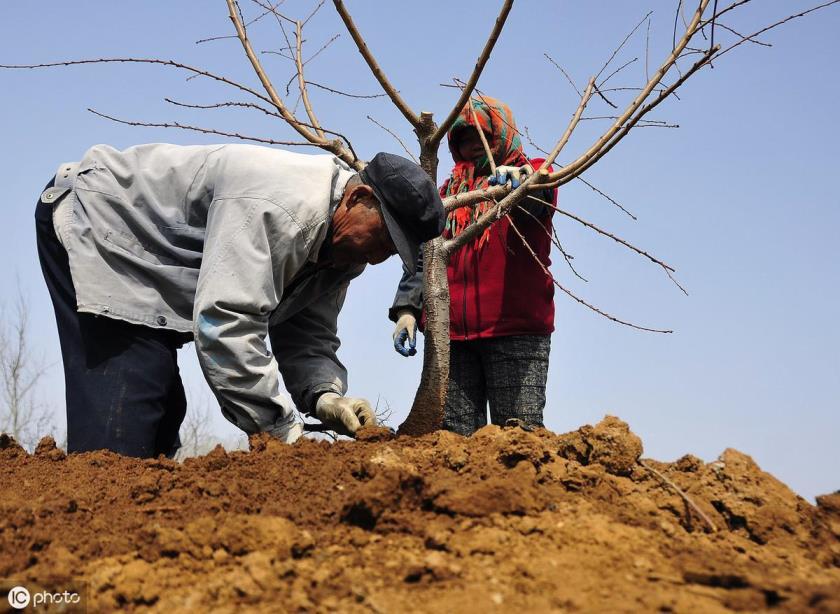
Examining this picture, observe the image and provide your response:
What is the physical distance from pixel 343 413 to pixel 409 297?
685mm

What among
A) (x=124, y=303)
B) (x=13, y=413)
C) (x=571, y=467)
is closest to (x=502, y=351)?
(x=571, y=467)

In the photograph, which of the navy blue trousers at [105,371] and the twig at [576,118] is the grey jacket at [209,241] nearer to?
the navy blue trousers at [105,371]

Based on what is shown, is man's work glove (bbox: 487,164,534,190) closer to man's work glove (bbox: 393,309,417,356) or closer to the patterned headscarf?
the patterned headscarf

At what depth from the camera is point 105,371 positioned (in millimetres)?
2600

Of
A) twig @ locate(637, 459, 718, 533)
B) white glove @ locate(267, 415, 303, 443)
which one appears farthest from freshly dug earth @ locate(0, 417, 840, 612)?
white glove @ locate(267, 415, 303, 443)

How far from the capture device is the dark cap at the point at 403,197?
2588 mm

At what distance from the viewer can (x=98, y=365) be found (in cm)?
261

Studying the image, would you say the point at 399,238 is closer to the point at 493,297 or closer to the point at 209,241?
the point at 209,241

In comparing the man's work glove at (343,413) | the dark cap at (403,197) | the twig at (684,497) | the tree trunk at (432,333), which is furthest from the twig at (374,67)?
the twig at (684,497)

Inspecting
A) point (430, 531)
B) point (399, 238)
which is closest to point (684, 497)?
point (430, 531)

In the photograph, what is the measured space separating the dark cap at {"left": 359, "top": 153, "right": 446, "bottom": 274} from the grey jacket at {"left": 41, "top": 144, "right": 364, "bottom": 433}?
141mm

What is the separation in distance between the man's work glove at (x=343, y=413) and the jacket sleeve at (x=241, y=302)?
0.39 m

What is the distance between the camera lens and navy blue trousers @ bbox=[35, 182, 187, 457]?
259cm

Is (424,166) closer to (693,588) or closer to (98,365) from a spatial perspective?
(98,365)
